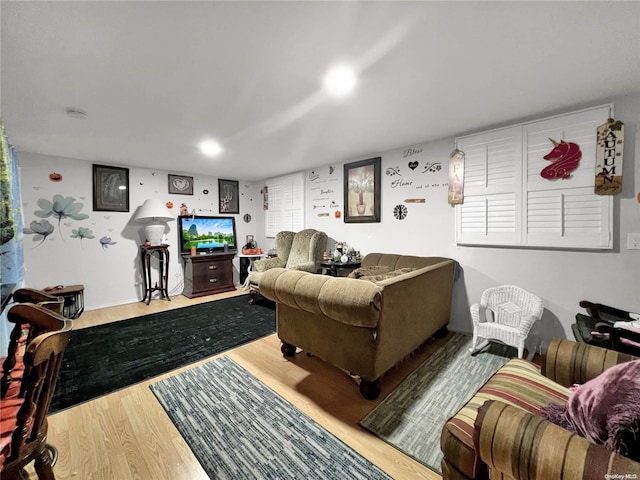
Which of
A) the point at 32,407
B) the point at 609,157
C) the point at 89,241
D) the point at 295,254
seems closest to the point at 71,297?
the point at 89,241

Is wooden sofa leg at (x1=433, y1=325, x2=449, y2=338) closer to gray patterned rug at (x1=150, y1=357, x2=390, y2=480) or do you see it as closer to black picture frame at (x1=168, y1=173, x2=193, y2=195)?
gray patterned rug at (x1=150, y1=357, x2=390, y2=480)

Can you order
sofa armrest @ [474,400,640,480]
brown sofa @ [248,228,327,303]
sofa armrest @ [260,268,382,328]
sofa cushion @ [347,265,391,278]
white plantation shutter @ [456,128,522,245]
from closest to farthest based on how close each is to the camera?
sofa armrest @ [474,400,640,480], sofa armrest @ [260,268,382,328], sofa cushion @ [347,265,391,278], white plantation shutter @ [456,128,522,245], brown sofa @ [248,228,327,303]

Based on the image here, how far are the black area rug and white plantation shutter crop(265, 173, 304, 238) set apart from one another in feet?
5.81

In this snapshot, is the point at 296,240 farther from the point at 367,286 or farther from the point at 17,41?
the point at 17,41

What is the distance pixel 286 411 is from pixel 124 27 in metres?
2.43

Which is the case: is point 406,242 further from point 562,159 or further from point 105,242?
point 105,242

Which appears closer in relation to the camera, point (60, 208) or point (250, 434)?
point (250, 434)

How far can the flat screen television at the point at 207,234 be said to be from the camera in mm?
4781

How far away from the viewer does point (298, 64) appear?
5.36 ft

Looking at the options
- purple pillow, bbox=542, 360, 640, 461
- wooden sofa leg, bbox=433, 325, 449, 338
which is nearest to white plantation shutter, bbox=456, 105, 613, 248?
wooden sofa leg, bbox=433, 325, 449, 338

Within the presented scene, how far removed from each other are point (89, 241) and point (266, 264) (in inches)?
104

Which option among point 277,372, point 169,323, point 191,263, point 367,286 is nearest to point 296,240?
point 191,263

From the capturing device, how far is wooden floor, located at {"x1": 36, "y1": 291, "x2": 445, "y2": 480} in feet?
4.40

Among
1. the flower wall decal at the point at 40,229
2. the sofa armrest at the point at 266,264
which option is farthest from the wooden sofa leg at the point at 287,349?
the flower wall decal at the point at 40,229
